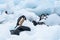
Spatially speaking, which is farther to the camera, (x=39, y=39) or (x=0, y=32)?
(x=0, y=32)

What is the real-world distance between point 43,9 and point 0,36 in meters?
4.44

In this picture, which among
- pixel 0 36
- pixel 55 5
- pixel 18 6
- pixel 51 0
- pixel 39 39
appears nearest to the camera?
pixel 39 39

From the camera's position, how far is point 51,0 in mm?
5824

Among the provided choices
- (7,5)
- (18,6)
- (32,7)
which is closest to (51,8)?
(32,7)

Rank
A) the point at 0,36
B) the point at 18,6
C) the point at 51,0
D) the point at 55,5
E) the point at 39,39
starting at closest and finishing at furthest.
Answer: the point at 39,39
the point at 0,36
the point at 51,0
the point at 55,5
the point at 18,6

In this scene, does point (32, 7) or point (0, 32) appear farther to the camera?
point (32, 7)

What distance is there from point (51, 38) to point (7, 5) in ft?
18.0

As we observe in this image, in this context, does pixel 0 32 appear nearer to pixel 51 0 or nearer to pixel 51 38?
pixel 51 38

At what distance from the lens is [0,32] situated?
1674 mm

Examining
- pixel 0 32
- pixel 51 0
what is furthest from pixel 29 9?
pixel 0 32

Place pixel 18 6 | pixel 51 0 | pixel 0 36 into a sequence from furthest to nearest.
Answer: pixel 18 6, pixel 51 0, pixel 0 36

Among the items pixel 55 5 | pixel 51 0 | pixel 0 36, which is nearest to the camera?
pixel 0 36

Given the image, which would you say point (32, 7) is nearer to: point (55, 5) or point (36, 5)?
point (36, 5)

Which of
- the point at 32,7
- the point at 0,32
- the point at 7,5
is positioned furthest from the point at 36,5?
the point at 0,32
